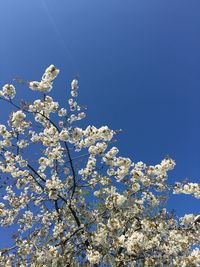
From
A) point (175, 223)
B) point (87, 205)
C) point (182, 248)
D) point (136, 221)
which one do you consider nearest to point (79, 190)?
point (87, 205)

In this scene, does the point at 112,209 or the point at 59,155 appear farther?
the point at 59,155

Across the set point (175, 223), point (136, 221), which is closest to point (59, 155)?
point (136, 221)

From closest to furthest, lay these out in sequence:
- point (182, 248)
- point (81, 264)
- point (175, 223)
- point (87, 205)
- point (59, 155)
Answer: point (182, 248)
point (81, 264)
point (175, 223)
point (59, 155)
point (87, 205)

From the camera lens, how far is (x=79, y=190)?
964 cm

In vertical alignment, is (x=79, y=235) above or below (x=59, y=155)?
below

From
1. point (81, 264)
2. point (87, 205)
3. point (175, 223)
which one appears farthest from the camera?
point (87, 205)

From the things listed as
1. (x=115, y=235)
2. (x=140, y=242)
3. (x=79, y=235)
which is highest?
(x=79, y=235)

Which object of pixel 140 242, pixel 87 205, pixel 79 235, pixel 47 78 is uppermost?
pixel 47 78

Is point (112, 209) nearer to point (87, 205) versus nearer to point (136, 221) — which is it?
point (136, 221)

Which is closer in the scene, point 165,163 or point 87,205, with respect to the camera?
point 165,163

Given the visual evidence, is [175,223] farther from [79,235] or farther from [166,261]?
[79,235]

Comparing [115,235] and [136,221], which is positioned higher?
[136,221]

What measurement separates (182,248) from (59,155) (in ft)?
13.2

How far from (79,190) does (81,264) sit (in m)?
2.28
